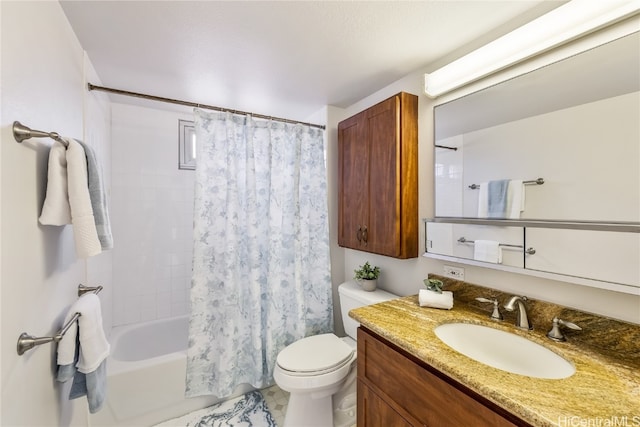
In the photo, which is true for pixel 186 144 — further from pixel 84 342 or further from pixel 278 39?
pixel 84 342

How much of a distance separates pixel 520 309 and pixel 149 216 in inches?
108

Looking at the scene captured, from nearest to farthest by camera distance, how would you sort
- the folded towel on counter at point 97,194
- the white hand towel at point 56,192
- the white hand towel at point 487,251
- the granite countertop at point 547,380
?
the granite countertop at point 547,380 → the white hand towel at point 56,192 → the folded towel on counter at point 97,194 → the white hand towel at point 487,251

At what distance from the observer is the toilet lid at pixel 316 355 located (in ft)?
4.80

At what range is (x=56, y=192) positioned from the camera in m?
0.89

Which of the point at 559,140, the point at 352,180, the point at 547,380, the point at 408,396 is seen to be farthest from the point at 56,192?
the point at 559,140

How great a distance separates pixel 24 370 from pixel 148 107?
2.18m

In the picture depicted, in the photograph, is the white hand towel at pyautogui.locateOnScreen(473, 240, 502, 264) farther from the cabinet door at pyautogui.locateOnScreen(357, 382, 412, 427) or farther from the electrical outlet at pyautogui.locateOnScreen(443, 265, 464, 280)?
the cabinet door at pyautogui.locateOnScreen(357, 382, 412, 427)

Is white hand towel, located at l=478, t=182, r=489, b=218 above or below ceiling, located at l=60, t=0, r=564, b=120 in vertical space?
below

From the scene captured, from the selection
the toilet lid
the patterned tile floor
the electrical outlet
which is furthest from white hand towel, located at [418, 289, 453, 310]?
the patterned tile floor

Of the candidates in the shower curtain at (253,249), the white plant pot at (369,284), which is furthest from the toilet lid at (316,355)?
the white plant pot at (369,284)

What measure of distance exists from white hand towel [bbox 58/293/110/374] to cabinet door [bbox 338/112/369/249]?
1.47 m

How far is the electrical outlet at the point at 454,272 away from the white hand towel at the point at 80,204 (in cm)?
165

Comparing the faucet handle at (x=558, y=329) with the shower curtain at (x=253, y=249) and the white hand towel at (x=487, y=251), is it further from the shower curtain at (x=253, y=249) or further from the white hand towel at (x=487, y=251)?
the shower curtain at (x=253, y=249)

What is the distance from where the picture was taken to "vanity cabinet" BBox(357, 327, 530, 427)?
2.45 ft
